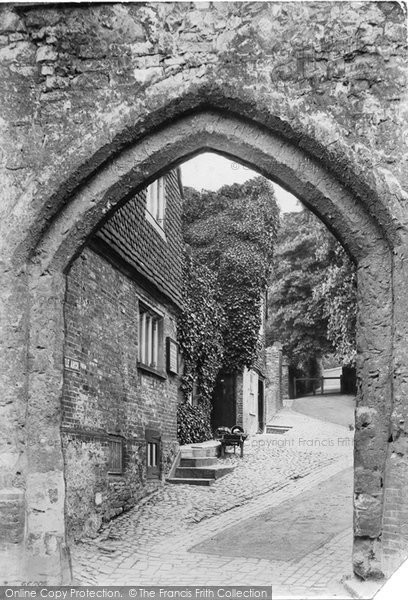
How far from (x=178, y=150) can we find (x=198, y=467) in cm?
866

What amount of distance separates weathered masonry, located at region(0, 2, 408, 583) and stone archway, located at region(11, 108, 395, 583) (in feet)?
0.04

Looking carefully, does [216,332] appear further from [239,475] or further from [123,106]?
[123,106]

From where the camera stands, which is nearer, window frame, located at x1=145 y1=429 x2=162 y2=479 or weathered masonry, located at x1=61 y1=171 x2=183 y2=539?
weathered masonry, located at x1=61 y1=171 x2=183 y2=539

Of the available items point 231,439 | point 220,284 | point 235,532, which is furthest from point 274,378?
point 235,532

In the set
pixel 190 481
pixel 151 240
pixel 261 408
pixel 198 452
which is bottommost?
pixel 190 481

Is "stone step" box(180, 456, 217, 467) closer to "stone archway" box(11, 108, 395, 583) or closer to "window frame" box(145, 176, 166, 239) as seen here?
"window frame" box(145, 176, 166, 239)

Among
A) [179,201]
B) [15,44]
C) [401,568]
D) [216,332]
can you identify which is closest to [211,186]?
[216,332]

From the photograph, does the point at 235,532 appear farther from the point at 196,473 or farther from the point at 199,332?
the point at 199,332

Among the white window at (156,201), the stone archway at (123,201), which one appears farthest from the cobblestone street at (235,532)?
the white window at (156,201)

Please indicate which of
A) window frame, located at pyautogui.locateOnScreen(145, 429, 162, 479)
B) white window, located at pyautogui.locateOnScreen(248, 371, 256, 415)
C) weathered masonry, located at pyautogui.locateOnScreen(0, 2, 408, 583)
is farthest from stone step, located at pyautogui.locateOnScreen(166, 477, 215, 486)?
white window, located at pyautogui.locateOnScreen(248, 371, 256, 415)

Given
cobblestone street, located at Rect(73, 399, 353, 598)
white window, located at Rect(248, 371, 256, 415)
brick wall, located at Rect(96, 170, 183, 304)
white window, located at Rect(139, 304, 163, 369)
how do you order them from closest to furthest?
cobblestone street, located at Rect(73, 399, 353, 598) → brick wall, located at Rect(96, 170, 183, 304) → white window, located at Rect(139, 304, 163, 369) → white window, located at Rect(248, 371, 256, 415)

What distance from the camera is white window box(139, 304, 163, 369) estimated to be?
1234 centimetres

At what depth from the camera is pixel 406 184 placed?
5855 millimetres

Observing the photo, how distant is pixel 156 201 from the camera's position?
1323 centimetres
